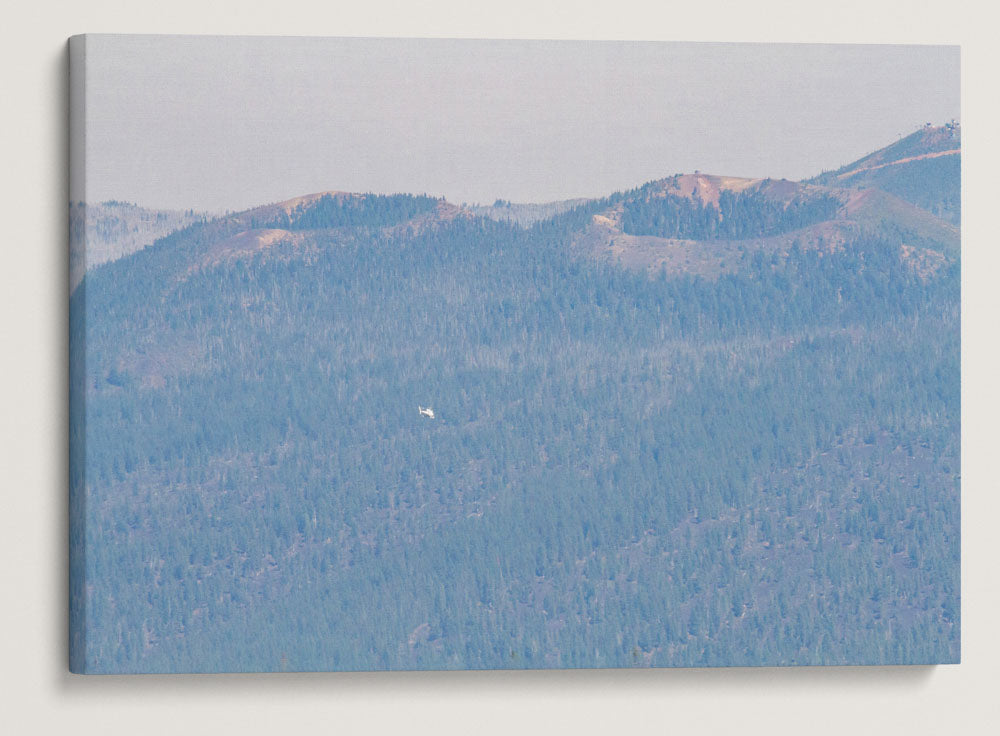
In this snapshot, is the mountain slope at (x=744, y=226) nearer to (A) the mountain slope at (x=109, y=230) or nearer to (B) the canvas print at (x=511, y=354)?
(B) the canvas print at (x=511, y=354)

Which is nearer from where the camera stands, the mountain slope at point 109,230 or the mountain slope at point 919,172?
the mountain slope at point 109,230

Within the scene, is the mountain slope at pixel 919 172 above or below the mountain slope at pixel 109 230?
above

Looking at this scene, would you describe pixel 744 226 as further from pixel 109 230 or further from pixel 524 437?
pixel 109 230

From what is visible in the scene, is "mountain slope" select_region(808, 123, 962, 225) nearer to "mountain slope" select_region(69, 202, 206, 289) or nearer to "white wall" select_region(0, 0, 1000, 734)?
"white wall" select_region(0, 0, 1000, 734)


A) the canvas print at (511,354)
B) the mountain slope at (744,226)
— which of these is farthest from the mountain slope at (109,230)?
the mountain slope at (744,226)

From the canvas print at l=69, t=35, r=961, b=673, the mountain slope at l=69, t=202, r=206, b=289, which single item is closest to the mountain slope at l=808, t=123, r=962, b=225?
the canvas print at l=69, t=35, r=961, b=673
